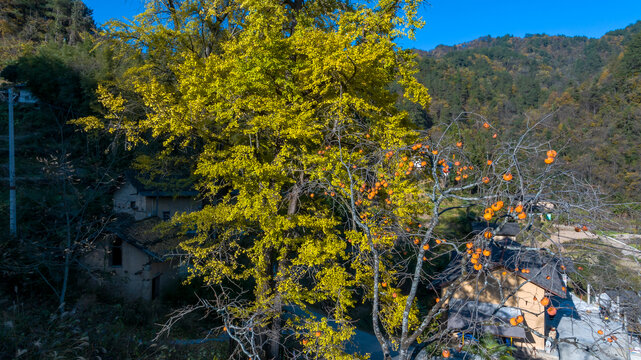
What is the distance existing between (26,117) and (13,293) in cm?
1490

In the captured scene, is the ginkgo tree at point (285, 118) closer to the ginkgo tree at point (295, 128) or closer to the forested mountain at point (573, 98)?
the ginkgo tree at point (295, 128)

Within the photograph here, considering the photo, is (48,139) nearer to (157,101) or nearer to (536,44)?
(157,101)

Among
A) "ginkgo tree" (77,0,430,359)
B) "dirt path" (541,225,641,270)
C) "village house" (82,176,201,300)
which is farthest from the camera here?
"village house" (82,176,201,300)

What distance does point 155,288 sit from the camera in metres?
14.9

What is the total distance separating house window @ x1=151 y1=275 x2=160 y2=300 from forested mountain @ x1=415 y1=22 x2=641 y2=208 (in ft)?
44.3

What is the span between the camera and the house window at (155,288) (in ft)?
48.4

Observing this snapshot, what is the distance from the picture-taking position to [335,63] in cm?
702

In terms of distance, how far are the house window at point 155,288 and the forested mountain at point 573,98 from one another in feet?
44.3

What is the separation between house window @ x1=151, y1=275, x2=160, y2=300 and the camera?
1475cm

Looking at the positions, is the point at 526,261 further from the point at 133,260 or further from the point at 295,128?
the point at 133,260

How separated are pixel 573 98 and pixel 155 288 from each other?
244ft

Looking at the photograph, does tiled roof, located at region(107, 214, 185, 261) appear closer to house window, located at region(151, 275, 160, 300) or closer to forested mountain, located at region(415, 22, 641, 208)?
house window, located at region(151, 275, 160, 300)

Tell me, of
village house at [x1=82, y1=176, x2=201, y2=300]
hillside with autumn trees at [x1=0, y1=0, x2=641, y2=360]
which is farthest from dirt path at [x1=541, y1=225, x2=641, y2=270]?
village house at [x1=82, y1=176, x2=201, y2=300]

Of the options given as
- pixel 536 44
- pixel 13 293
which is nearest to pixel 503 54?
pixel 536 44
